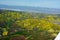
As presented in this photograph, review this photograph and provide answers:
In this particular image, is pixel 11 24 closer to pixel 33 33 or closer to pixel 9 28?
pixel 9 28

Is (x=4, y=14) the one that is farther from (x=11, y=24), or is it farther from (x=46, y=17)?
(x=46, y=17)

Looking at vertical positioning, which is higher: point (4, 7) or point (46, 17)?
point (4, 7)

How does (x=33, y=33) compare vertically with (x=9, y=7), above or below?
below

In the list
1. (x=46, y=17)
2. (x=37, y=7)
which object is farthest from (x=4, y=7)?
(x=46, y=17)

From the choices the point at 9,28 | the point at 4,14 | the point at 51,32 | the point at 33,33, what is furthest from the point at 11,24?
the point at 51,32

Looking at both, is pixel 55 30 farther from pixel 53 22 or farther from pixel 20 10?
pixel 20 10

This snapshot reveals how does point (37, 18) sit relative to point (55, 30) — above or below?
above

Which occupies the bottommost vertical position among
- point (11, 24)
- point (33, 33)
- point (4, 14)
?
point (33, 33)

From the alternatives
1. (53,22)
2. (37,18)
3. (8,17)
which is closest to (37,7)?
(37,18)
